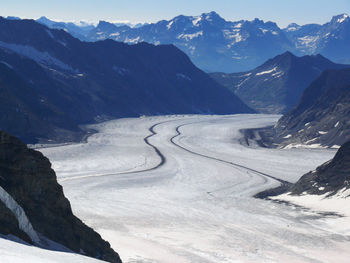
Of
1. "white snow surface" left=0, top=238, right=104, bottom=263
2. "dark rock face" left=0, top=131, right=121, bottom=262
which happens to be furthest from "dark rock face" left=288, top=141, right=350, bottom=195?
"white snow surface" left=0, top=238, right=104, bottom=263

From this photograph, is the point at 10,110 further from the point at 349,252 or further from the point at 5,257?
Answer: the point at 5,257

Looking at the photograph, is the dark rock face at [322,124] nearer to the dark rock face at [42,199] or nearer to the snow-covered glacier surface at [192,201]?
the snow-covered glacier surface at [192,201]

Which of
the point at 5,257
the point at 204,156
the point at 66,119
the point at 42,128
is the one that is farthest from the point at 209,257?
the point at 66,119

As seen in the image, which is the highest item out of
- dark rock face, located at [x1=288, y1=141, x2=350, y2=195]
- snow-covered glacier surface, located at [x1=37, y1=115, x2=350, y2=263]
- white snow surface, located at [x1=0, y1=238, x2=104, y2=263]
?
white snow surface, located at [x1=0, y1=238, x2=104, y2=263]

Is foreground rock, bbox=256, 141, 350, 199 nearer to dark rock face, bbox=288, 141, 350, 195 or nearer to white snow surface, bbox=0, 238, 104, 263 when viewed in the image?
dark rock face, bbox=288, 141, 350, 195

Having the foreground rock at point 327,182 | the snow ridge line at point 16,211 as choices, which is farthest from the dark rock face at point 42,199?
the foreground rock at point 327,182

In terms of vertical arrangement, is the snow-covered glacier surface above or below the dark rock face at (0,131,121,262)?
below
